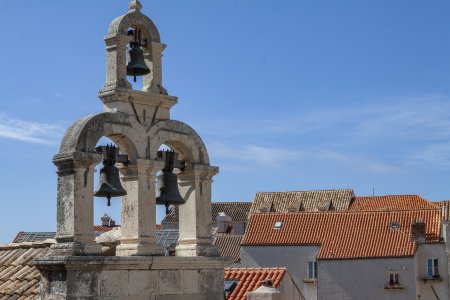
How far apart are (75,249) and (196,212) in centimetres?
166

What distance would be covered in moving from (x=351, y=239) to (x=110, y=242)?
3060 centimetres

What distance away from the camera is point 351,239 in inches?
1495

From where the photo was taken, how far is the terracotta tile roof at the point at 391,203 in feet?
171

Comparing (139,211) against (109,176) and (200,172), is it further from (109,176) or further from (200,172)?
(200,172)

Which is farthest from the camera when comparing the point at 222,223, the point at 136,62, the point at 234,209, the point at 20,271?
the point at 234,209

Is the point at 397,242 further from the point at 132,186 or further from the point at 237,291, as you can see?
the point at 132,186

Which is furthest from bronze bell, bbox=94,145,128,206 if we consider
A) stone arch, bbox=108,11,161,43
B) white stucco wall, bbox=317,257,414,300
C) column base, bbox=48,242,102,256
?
white stucco wall, bbox=317,257,414,300

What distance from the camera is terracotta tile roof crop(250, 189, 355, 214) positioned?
185 ft

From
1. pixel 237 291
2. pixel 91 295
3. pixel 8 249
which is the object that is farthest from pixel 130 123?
pixel 237 291

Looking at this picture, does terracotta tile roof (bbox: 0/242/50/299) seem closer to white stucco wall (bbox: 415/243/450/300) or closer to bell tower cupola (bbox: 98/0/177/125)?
bell tower cupola (bbox: 98/0/177/125)

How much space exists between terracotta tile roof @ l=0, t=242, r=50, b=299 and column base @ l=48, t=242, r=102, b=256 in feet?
3.09

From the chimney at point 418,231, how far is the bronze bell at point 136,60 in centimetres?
3116

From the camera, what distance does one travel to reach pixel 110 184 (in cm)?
762

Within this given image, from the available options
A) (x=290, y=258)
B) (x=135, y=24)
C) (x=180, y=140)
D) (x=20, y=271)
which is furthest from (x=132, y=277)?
(x=290, y=258)
